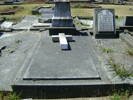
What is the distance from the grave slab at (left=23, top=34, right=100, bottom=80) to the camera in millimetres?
10539

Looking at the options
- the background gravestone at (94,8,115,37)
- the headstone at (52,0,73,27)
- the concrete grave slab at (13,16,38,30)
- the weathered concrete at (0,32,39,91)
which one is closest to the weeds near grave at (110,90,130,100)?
the weathered concrete at (0,32,39,91)

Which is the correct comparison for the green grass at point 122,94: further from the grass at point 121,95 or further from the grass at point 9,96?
the grass at point 9,96

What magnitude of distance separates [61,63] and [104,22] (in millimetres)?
6309

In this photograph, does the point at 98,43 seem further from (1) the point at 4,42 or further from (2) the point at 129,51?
(1) the point at 4,42

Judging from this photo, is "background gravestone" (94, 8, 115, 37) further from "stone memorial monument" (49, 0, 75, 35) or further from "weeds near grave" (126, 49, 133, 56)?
"weeds near grave" (126, 49, 133, 56)

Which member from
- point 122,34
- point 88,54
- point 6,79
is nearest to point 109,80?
point 88,54

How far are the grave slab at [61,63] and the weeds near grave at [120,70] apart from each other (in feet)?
2.69

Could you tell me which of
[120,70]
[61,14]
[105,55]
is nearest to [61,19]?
[61,14]

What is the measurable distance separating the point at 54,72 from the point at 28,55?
9.11ft

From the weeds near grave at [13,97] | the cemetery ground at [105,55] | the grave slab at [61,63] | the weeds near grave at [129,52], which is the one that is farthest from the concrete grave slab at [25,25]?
the weeds near grave at [13,97]

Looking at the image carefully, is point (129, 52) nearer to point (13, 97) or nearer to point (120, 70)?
point (120, 70)

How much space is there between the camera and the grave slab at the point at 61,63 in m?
10.5

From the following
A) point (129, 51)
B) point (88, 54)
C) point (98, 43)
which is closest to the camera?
point (88, 54)

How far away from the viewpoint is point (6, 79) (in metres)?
10.8
